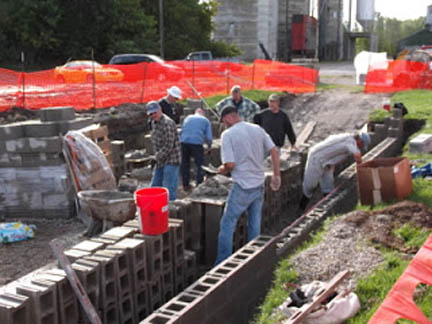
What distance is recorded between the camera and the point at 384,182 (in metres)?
6.83

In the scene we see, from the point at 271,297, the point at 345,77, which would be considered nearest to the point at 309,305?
the point at 271,297

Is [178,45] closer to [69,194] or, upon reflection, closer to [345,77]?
[345,77]

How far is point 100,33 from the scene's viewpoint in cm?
3009

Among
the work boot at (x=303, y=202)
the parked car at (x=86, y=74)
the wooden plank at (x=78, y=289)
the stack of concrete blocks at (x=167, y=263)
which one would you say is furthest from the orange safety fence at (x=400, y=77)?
the wooden plank at (x=78, y=289)

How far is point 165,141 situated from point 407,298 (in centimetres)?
458

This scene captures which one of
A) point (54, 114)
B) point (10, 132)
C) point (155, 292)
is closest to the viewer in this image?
point (155, 292)

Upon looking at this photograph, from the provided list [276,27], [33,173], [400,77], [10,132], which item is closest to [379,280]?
[33,173]

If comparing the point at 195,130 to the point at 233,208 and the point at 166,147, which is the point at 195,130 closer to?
the point at 166,147

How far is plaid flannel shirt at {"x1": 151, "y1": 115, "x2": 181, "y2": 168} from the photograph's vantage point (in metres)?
7.39

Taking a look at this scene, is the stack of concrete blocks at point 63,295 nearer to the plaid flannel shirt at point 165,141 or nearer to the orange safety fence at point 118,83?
the plaid flannel shirt at point 165,141

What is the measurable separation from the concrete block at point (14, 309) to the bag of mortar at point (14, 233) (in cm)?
337

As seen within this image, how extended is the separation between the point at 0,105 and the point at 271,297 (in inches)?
414

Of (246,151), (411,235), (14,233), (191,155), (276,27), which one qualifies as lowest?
(14,233)

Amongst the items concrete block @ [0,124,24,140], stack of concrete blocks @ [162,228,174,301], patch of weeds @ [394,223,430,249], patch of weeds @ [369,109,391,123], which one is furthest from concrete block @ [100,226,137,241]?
patch of weeds @ [369,109,391,123]
